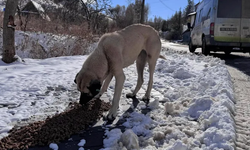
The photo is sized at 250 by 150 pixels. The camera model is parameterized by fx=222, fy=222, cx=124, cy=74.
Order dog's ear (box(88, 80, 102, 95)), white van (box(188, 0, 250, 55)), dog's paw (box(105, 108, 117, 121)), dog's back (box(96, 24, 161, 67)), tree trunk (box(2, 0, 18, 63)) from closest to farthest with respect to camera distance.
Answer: dog's ear (box(88, 80, 102, 95)) → dog's paw (box(105, 108, 117, 121)) → dog's back (box(96, 24, 161, 67)) → tree trunk (box(2, 0, 18, 63)) → white van (box(188, 0, 250, 55))

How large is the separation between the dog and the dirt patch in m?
0.25

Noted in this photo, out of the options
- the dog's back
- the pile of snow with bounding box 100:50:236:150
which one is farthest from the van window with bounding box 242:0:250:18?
the dog's back

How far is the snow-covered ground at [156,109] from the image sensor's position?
2.64m

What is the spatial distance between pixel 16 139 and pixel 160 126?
75.1 inches

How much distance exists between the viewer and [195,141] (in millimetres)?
2609

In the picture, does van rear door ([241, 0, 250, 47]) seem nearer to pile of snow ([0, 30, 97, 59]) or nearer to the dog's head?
pile of snow ([0, 30, 97, 59])

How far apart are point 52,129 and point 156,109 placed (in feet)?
6.01

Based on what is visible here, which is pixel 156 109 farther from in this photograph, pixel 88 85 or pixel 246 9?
pixel 246 9

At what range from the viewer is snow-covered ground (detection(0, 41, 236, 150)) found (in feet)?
8.66

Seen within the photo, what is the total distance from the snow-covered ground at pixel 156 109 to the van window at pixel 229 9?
17.0 feet

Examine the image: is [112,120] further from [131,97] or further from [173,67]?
[173,67]

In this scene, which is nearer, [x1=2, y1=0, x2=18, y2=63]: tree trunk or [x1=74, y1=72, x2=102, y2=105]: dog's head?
[x1=74, y1=72, x2=102, y2=105]: dog's head

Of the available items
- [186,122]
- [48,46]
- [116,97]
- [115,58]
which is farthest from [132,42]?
[48,46]

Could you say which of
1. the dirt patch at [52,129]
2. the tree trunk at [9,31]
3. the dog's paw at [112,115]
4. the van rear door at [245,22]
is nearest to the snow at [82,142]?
the dirt patch at [52,129]
